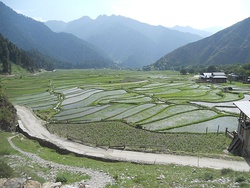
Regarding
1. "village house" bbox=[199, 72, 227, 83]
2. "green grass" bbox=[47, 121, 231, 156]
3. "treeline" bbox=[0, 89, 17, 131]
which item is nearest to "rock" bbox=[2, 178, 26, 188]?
"green grass" bbox=[47, 121, 231, 156]

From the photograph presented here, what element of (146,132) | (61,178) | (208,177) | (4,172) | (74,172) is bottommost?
(146,132)

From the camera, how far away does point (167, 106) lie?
53.9 m

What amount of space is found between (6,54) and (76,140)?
12109 cm

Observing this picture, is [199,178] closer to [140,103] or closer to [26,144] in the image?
[26,144]

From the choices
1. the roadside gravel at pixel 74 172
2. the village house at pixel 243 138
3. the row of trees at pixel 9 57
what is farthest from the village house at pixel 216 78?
the roadside gravel at pixel 74 172

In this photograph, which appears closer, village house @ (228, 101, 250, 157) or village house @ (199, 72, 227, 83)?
village house @ (228, 101, 250, 157)

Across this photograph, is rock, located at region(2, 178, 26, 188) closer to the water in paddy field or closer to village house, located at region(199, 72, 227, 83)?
the water in paddy field

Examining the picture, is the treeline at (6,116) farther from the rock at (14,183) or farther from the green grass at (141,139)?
the rock at (14,183)

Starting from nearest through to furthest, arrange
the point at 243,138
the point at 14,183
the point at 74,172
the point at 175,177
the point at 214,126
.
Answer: the point at 14,183
the point at 175,177
the point at 74,172
the point at 243,138
the point at 214,126

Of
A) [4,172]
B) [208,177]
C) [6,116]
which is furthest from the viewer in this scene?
[6,116]

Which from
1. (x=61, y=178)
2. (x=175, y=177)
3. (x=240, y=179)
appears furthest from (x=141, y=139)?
(x=61, y=178)

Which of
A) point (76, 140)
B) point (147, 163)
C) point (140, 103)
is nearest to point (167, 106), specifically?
point (140, 103)

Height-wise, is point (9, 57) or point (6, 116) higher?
point (9, 57)

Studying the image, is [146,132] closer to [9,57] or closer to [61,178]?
[61,178]
